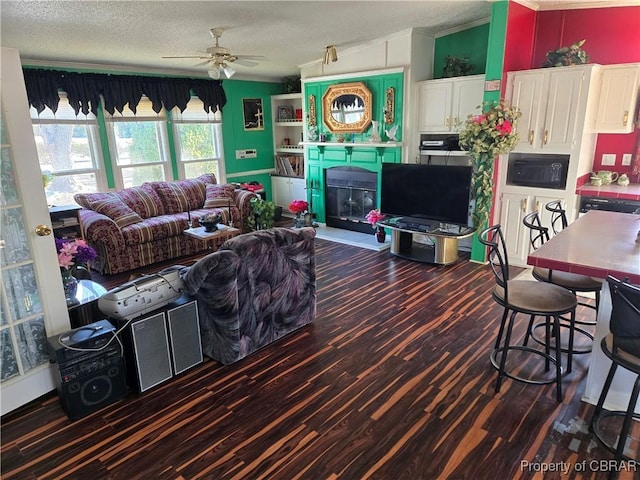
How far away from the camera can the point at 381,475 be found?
2078 millimetres

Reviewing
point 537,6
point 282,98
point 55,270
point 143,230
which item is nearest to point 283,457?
point 55,270

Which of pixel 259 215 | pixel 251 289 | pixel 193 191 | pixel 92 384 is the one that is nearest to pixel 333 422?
pixel 251 289

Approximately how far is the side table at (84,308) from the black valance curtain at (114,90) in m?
3.28

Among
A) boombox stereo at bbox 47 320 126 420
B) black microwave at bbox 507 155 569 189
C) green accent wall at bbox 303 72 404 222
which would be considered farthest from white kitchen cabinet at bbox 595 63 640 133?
boombox stereo at bbox 47 320 126 420

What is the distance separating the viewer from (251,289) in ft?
9.86

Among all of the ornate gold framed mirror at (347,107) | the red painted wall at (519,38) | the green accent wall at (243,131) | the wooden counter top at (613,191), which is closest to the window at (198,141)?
the green accent wall at (243,131)

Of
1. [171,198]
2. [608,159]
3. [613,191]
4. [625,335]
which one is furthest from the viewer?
[171,198]

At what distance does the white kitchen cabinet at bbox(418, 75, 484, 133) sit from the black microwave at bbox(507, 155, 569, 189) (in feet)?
2.69

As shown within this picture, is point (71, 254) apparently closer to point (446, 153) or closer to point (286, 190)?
point (446, 153)

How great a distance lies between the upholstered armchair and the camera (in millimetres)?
2795

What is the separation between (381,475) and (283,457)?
1.71 ft

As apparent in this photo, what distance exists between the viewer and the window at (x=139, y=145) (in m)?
5.92

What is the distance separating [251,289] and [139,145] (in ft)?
13.9

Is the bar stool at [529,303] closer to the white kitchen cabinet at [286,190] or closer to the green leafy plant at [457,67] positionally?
the green leafy plant at [457,67]
